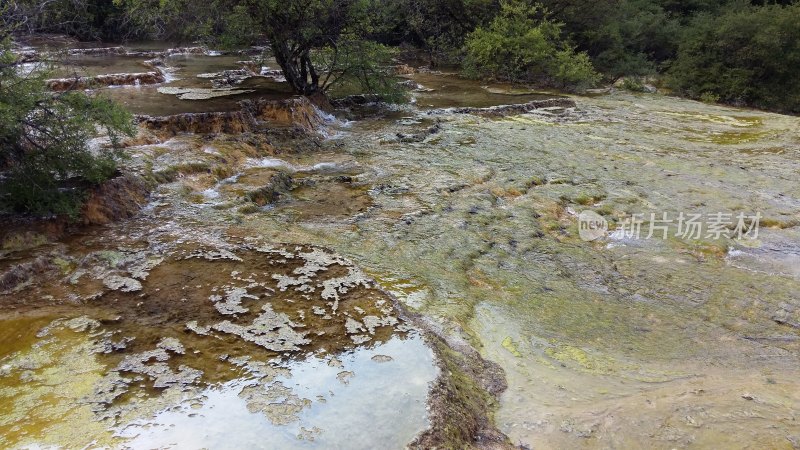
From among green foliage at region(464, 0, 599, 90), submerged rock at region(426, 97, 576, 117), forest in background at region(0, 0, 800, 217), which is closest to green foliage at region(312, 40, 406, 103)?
forest in background at region(0, 0, 800, 217)

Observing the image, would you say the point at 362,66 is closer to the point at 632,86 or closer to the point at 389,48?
the point at 389,48

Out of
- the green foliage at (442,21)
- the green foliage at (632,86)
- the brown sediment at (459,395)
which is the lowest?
the brown sediment at (459,395)

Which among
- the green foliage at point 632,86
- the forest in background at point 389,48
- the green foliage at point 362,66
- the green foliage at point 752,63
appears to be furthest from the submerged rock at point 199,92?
the green foliage at point 752,63

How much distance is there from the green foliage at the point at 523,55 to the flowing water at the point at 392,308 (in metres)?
9.73

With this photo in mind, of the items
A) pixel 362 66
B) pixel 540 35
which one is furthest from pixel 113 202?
pixel 540 35

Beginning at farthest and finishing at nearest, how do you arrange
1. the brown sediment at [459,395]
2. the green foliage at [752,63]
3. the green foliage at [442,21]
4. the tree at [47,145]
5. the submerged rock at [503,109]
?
the green foliage at [442,21]
the green foliage at [752,63]
the submerged rock at [503,109]
the tree at [47,145]
the brown sediment at [459,395]

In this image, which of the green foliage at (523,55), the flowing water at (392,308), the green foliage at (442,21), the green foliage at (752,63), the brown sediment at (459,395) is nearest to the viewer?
the brown sediment at (459,395)

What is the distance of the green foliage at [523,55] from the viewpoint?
59.1ft

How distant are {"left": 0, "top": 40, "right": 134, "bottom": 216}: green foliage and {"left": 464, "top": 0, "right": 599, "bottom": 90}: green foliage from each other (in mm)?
14762

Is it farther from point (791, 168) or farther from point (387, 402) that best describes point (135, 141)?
point (791, 168)

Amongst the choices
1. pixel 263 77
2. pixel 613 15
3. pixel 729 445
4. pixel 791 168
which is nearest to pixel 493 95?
pixel 263 77

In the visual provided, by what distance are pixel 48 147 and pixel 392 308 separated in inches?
160

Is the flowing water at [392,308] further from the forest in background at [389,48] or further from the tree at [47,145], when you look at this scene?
the forest in background at [389,48]

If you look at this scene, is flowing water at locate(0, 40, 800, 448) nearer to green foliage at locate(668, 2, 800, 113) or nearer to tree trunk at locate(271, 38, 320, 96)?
tree trunk at locate(271, 38, 320, 96)
